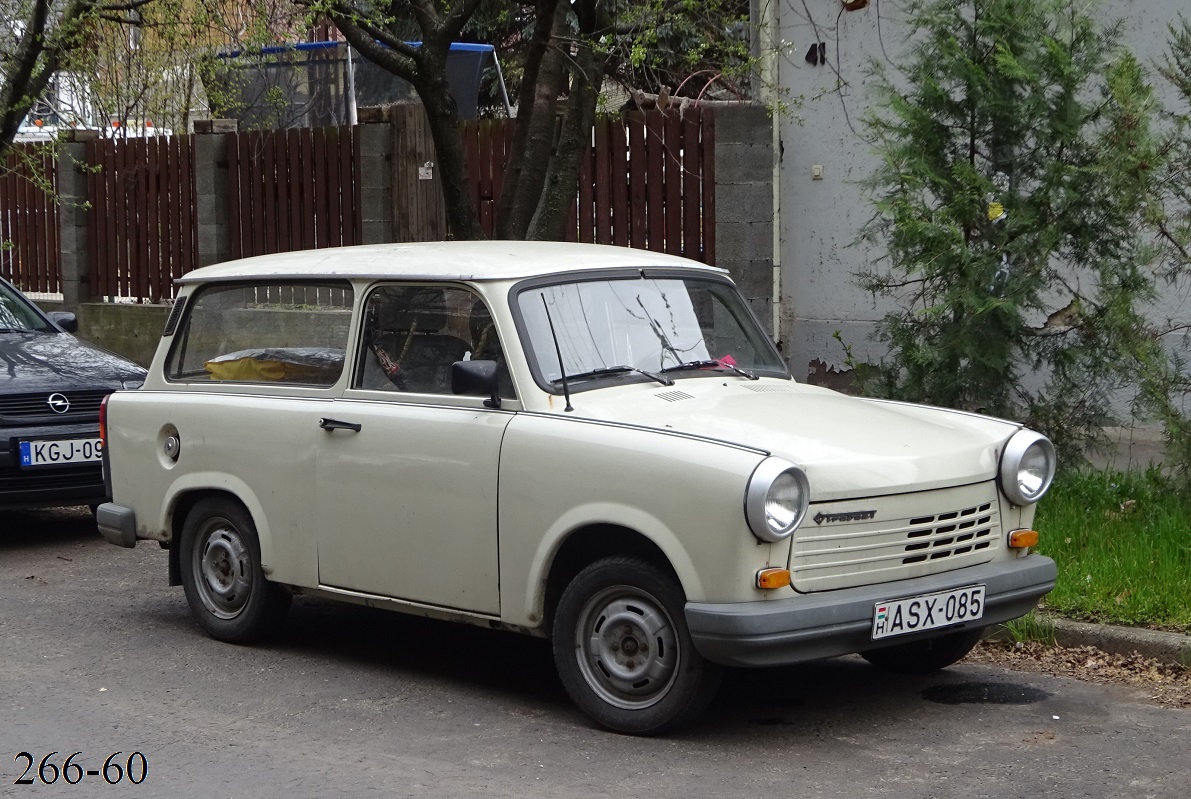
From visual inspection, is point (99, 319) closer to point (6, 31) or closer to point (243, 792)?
point (6, 31)

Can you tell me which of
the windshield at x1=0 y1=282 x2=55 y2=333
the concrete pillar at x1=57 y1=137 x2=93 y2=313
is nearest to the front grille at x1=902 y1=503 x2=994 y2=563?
the windshield at x1=0 y1=282 x2=55 y2=333

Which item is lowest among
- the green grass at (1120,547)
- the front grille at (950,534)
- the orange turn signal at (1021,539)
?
the green grass at (1120,547)

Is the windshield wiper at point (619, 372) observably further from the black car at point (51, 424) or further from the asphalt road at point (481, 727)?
the black car at point (51, 424)

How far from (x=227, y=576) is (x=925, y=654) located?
120 inches

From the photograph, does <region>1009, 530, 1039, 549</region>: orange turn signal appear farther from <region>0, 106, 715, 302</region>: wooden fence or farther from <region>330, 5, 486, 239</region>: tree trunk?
<region>0, 106, 715, 302</region>: wooden fence

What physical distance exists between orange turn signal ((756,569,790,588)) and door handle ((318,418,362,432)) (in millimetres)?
1933

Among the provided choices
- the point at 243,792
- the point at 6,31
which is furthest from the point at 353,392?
the point at 6,31

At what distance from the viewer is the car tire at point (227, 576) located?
6.62 m

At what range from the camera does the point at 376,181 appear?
49.2ft

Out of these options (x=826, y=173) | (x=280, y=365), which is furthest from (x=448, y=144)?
(x=280, y=365)

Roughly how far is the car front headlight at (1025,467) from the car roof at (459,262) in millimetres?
1548

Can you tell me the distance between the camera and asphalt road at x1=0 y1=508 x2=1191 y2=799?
15.9ft

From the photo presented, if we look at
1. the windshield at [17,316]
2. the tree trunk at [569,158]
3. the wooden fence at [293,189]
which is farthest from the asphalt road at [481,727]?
the wooden fence at [293,189]

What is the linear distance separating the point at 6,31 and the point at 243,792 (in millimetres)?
13925
